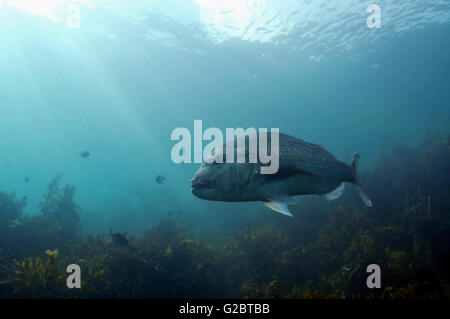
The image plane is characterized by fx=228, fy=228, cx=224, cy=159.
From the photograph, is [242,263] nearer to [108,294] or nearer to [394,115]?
[108,294]

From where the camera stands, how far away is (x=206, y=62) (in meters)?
28.4

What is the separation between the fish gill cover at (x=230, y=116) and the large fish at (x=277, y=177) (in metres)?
0.35

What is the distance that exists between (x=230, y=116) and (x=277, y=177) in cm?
5638

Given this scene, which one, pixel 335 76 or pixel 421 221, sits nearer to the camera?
pixel 421 221

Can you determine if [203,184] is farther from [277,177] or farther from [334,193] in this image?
[334,193]

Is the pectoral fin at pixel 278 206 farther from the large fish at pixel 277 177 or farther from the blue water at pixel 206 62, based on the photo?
the blue water at pixel 206 62

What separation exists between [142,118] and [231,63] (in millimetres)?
34728

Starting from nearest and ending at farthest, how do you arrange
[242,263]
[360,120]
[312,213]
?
[242,263], [312,213], [360,120]

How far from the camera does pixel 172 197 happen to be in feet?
91.0

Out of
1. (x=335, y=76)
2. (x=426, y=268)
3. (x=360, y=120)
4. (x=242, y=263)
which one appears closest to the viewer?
(x=426, y=268)

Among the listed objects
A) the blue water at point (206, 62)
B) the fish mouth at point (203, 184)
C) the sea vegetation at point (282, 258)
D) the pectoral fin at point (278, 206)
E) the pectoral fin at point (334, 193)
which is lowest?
the sea vegetation at point (282, 258)

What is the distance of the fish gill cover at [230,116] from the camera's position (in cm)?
607

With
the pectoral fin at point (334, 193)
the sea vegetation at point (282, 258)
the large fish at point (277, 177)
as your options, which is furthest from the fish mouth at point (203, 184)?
the sea vegetation at point (282, 258)

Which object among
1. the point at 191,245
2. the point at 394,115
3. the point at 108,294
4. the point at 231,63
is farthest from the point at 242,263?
the point at 394,115
